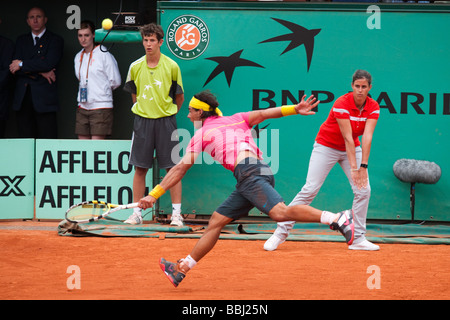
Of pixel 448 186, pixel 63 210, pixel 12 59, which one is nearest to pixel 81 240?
pixel 63 210

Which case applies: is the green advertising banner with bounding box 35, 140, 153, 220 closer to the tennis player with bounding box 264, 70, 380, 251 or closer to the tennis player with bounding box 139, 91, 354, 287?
the tennis player with bounding box 264, 70, 380, 251

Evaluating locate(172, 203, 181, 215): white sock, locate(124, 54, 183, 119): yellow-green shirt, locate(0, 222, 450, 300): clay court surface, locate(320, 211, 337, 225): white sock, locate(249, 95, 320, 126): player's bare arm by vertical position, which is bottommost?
locate(0, 222, 450, 300): clay court surface

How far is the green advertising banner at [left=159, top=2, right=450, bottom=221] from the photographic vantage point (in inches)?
384

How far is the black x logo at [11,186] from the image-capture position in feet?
33.0

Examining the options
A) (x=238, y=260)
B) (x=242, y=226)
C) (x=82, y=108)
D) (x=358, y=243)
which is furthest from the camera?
(x=82, y=108)

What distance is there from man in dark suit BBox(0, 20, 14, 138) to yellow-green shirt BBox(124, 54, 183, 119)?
2.74 metres

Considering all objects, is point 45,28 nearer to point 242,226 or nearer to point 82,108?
point 82,108

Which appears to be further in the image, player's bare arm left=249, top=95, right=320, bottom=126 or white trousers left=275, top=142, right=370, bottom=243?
white trousers left=275, top=142, right=370, bottom=243

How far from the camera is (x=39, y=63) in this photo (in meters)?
11.1

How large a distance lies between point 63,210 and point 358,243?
415 centimetres

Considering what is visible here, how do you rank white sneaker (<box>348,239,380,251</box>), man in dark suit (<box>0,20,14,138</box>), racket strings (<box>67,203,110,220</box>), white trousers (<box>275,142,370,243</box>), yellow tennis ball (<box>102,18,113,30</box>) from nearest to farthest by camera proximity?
racket strings (<box>67,203,110,220</box>)
white trousers (<box>275,142,370,243</box>)
white sneaker (<box>348,239,380,251</box>)
yellow tennis ball (<box>102,18,113,30</box>)
man in dark suit (<box>0,20,14,138</box>)

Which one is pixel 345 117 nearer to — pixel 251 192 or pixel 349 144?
pixel 349 144

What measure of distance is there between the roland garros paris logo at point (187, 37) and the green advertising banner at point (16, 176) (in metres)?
2.41

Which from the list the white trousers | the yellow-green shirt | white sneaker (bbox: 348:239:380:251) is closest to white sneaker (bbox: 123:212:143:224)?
the yellow-green shirt
